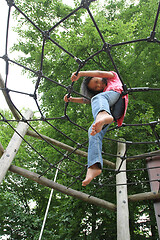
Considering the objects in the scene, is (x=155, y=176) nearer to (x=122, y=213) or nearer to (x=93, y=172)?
(x=122, y=213)

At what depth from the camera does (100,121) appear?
1.17m

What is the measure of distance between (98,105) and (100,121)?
20 cm

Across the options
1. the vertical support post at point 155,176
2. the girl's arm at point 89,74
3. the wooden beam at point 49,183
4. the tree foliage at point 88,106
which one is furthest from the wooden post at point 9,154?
the vertical support post at point 155,176

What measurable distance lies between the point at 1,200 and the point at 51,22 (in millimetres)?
4279

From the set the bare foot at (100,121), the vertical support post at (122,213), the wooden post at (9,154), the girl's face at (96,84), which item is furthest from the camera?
the vertical support post at (122,213)

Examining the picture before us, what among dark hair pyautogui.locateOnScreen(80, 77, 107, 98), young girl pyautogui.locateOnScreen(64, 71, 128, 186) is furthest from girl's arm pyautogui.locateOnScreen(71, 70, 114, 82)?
dark hair pyautogui.locateOnScreen(80, 77, 107, 98)

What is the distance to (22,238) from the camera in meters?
4.55

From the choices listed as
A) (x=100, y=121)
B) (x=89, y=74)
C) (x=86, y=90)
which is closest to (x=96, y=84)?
(x=86, y=90)

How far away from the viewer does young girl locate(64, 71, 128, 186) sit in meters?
1.22

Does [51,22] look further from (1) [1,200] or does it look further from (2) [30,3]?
(1) [1,200]

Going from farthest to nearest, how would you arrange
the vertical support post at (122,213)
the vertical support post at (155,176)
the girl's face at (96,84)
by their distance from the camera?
the vertical support post at (155,176) < the vertical support post at (122,213) < the girl's face at (96,84)

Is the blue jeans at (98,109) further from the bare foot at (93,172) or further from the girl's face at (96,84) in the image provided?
the girl's face at (96,84)

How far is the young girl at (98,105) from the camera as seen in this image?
1.22m

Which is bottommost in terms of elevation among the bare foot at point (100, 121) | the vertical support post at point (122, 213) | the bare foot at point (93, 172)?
the bare foot at point (93, 172)
